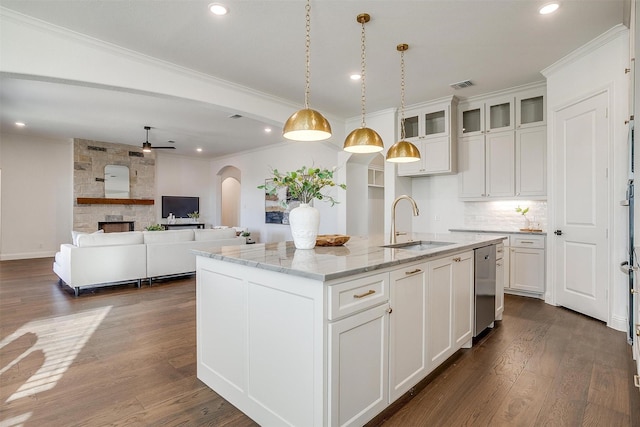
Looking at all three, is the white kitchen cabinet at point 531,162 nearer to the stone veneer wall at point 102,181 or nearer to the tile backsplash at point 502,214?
the tile backsplash at point 502,214

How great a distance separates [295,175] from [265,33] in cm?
177

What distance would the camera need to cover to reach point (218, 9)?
2.81 metres

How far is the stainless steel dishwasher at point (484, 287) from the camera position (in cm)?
288

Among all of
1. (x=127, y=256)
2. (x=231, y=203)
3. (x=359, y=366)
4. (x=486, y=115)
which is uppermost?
(x=486, y=115)

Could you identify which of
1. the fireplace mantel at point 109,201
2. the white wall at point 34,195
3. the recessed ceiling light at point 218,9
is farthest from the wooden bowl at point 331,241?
the white wall at point 34,195

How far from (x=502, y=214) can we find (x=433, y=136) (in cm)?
158

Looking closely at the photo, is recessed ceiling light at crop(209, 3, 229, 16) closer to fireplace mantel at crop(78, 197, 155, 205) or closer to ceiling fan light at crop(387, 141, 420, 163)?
ceiling fan light at crop(387, 141, 420, 163)

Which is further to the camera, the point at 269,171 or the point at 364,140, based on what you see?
the point at 269,171

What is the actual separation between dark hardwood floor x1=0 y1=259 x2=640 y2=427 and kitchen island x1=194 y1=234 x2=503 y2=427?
Answer: 0.72 ft

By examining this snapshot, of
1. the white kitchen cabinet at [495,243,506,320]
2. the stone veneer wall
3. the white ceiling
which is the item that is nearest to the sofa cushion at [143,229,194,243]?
the white ceiling

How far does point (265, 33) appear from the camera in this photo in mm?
3215

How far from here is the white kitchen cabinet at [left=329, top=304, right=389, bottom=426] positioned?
4.97 feet

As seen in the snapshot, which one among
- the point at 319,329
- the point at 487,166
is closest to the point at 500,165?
the point at 487,166

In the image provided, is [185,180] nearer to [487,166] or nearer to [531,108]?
[487,166]
